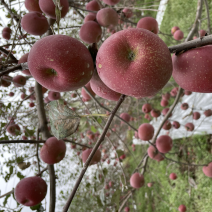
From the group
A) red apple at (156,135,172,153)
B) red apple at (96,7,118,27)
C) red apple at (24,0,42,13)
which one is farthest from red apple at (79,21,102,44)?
red apple at (156,135,172,153)

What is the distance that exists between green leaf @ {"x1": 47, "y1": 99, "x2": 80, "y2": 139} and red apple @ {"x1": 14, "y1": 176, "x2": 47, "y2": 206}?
1.67 feet

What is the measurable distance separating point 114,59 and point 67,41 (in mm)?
189

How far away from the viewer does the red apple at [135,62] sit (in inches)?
19.2

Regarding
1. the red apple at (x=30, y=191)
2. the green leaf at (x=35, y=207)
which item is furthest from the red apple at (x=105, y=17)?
the green leaf at (x=35, y=207)

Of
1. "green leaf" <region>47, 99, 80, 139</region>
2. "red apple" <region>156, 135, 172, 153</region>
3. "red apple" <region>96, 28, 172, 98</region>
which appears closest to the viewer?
"red apple" <region>96, 28, 172, 98</region>

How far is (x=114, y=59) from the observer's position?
1.70ft

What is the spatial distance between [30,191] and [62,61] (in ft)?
2.76

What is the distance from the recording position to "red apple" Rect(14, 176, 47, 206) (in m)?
0.99

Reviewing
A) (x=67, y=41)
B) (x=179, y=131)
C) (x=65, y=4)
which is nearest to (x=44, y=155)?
(x=67, y=41)

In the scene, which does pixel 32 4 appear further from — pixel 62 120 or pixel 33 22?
pixel 62 120

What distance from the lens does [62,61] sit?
56 cm

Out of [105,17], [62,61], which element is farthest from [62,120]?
[105,17]

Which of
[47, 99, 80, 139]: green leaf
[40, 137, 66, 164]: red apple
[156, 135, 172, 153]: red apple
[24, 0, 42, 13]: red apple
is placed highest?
[24, 0, 42, 13]: red apple

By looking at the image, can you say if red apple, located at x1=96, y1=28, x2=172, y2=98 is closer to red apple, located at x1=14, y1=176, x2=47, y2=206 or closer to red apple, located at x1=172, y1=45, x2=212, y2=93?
red apple, located at x1=172, y1=45, x2=212, y2=93
